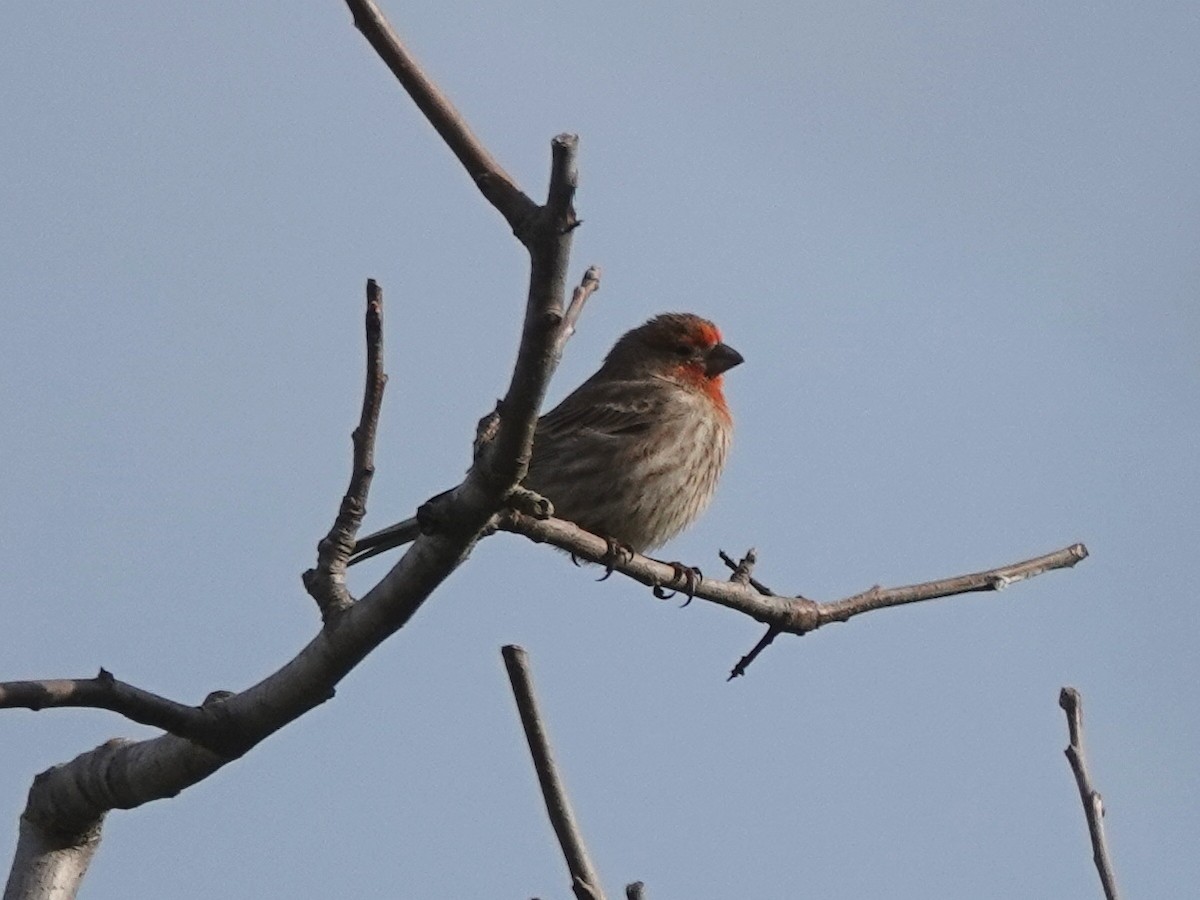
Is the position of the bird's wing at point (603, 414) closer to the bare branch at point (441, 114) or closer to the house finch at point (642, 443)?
the house finch at point (642, 443)

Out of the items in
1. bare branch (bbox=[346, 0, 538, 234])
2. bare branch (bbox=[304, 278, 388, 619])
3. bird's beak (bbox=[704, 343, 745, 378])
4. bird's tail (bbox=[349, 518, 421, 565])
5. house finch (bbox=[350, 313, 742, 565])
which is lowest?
bare branch (bbox=[304, 278, 388, 619])

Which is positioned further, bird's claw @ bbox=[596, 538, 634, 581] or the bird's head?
the bird's head

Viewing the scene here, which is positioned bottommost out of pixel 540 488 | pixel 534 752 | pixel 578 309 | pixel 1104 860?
pixel 1104 860

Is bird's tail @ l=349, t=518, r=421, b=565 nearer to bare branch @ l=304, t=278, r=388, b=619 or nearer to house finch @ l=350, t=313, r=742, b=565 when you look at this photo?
house finch @ l=350, t=313, r=742, b=565

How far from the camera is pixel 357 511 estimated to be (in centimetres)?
463

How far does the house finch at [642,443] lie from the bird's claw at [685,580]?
88 centimetres

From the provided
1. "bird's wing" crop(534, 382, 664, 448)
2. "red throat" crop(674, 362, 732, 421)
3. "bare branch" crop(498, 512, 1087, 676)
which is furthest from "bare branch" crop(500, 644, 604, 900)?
"red throat" crop(674, 362, 732, 421)

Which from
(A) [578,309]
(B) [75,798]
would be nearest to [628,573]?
(A) [578,309]

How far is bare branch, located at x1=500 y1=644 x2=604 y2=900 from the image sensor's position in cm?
381

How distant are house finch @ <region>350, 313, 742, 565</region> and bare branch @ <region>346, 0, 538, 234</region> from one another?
172 inches

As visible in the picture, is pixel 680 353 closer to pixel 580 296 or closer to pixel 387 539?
pixel 387 539

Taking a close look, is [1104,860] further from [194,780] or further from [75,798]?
[75,798]

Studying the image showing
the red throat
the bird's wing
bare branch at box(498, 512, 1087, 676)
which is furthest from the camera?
the red throat

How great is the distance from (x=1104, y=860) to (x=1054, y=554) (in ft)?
6.57
